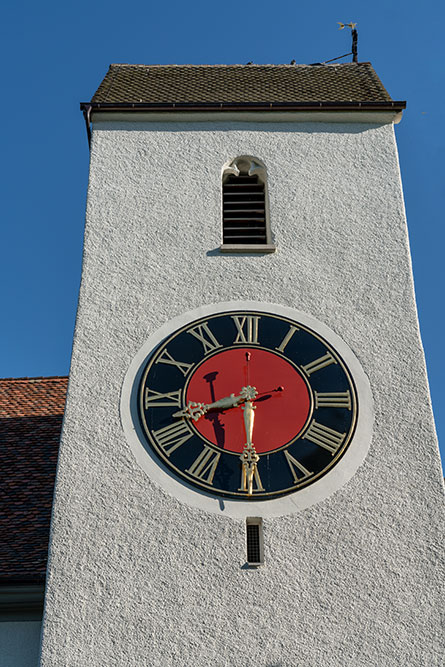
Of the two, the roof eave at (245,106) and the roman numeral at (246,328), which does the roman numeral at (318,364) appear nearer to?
the roman numeral at (246,328)

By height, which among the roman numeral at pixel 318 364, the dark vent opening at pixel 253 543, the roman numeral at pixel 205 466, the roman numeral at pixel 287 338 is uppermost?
the roman numeral at pixel 287 338

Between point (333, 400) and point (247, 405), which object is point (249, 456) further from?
point (333, 400)

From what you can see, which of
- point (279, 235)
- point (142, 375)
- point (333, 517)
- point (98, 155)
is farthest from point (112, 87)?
point (333, 517)

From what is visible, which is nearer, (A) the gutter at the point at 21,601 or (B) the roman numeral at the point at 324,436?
(A) the gutter at the point at 21,601

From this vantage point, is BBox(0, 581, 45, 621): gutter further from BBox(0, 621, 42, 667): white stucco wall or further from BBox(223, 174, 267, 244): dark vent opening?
BBox(223, 174, 267, 244): dark vent opening

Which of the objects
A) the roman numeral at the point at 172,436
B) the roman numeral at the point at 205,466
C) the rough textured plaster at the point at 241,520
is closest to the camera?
the rough textured plaster at the point at 241,520

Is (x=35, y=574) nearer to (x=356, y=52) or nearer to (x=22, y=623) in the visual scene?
(x=22, y=623)

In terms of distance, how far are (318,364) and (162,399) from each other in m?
1.57

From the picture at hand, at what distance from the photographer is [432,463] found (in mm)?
10422

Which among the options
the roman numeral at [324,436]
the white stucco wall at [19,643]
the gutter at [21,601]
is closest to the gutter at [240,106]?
the roman numeral at [324,436]

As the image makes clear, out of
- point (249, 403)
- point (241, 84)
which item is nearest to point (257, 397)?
point (249, 403)

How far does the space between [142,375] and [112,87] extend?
5086 mm

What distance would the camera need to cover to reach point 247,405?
10.7 metres

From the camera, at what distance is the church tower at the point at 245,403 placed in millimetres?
9438
